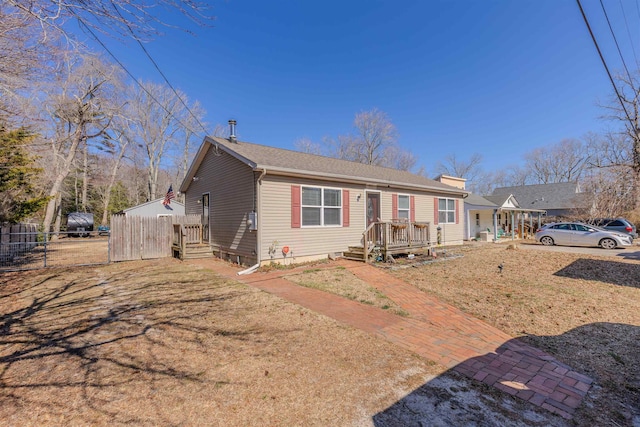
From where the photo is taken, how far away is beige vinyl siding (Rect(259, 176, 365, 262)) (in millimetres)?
8680

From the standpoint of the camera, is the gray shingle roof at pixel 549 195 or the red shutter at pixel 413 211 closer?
the red shutter at pixel 413 211

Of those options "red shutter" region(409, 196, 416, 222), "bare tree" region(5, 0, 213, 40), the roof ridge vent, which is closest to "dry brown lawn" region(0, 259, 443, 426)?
"bare tree" region(5, 0, 213, 40)

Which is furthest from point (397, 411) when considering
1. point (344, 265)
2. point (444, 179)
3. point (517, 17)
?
point (444, 179)

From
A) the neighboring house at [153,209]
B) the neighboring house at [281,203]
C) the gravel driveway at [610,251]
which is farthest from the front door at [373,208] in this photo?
the neighboring house at [153,209]

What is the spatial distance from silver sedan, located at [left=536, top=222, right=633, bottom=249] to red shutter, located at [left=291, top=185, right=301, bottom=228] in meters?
15.4

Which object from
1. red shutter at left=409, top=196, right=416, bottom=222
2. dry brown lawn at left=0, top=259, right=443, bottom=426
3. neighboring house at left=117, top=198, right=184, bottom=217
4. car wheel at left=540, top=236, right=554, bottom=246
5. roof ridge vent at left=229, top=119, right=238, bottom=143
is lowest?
dry brown lawn at left=0, top=259, right=443, bottom=426

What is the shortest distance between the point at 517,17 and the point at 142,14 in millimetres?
9037

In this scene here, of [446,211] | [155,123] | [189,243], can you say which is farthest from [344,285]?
[155,123]

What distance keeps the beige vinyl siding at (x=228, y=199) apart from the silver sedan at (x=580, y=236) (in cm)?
1682

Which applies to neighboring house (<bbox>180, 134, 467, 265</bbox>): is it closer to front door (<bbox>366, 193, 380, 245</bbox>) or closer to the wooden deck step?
front door (<bbox>366, 193, 380, 245</bbox>)

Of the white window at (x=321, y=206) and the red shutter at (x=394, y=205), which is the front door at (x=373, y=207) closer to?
the red shutter at (x=394, y=205)

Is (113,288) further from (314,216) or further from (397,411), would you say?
(397,411)

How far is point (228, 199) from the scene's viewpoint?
408 inches

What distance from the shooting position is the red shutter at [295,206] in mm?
9227
